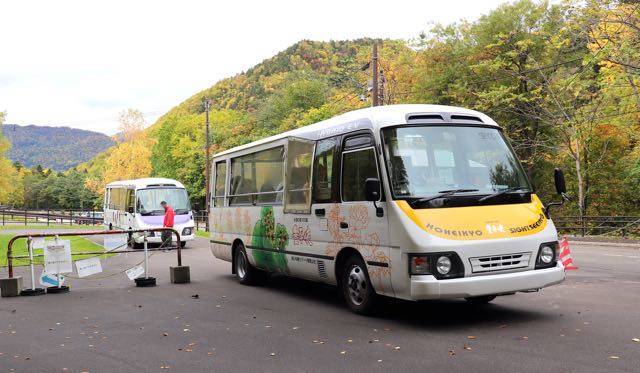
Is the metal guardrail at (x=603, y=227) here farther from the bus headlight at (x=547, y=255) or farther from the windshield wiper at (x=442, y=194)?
the windshield wiper at (x=442, y=194)

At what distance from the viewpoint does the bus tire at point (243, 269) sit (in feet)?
42.3

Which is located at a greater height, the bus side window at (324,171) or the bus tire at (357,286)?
the bus side window at (324,171)

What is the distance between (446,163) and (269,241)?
15.0 feet

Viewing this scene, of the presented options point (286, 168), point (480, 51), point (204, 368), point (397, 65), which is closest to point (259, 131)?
point (397, 65)

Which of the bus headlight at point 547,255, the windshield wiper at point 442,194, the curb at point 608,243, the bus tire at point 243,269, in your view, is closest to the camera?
the windshield wiper at point 442,194

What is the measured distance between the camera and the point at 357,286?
8805 millimetres

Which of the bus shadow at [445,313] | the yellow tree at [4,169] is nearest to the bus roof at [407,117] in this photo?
the bus shadow at [445,313]

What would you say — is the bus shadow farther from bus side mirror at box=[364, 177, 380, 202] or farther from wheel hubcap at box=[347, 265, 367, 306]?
bus side mirror at box=[364, 177, 380, 202]

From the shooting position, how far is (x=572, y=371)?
555cm

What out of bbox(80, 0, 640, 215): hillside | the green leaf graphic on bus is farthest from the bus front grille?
bbox(80, 0, 640, 215): hillside

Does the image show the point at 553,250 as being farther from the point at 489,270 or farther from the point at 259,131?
the point at 259,131

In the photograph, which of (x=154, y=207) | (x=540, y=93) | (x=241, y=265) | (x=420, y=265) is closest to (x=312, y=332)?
(x=420, y=265)

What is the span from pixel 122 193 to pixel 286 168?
2005 cm

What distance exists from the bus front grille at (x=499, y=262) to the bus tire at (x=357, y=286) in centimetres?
160
